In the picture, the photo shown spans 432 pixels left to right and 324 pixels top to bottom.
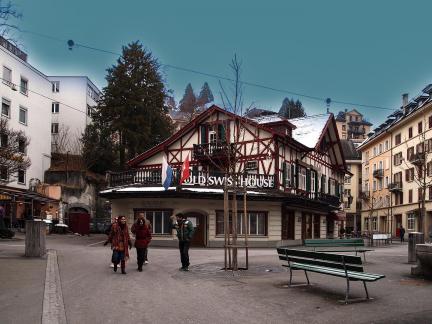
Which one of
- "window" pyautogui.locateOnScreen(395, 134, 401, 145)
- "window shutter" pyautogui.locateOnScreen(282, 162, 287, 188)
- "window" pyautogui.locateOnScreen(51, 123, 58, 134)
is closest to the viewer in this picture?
"window shutter" pyautogui.locateOnScreen(282, 162, 287, 188)

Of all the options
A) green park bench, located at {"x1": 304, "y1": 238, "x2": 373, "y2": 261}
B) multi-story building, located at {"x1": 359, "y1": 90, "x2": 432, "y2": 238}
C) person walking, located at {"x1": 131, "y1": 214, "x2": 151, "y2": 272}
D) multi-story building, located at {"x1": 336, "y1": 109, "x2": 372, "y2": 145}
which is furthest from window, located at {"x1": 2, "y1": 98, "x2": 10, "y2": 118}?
multi-story building, located at {"x1": 336, "y1": 109, "x2": 372, "y2": 145}

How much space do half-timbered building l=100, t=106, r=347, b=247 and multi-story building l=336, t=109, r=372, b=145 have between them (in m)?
95.5

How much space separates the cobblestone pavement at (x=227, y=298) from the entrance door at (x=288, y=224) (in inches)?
767

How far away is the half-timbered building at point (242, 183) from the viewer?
105 ft

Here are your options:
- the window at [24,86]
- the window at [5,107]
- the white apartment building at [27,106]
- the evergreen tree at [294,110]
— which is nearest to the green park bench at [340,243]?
the white apartment building at [27,106]

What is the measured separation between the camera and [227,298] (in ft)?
33.7

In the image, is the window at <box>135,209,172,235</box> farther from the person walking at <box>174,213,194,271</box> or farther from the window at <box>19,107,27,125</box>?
the window at <box>19,107,27,125</box>

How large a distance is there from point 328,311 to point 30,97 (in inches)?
1846

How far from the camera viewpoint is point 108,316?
834 cm

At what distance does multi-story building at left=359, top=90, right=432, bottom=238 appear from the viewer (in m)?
57.2

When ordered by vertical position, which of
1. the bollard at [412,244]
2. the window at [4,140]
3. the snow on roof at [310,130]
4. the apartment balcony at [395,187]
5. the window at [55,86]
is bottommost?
the bollard at [412,244]

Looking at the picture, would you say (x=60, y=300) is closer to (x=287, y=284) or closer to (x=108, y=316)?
(x=108, y=316)

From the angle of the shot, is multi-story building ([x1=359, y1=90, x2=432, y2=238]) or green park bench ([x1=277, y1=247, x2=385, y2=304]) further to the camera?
multi-story building ([x1=359, y1=90, x2=432, y2=238])

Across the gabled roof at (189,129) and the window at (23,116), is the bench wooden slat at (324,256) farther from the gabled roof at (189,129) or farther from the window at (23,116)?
the window at (23,116)
